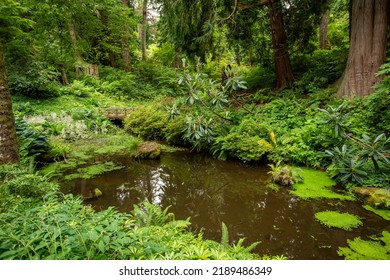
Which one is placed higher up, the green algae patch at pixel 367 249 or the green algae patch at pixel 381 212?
the green algae patch at pixel 381 212

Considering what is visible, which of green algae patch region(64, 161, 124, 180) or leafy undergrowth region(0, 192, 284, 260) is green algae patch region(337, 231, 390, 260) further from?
green algae patch region(64, 161, 124, 180)

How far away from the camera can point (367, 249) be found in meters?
3.17

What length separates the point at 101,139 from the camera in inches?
331

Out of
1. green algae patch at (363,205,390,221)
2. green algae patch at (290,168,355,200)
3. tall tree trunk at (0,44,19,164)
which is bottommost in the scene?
green algae patch at (363,205,390,221)

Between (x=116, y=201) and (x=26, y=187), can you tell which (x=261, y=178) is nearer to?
(x=116, y=201)

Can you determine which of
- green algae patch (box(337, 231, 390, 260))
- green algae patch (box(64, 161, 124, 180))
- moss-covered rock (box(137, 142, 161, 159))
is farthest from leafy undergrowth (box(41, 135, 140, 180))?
green algae patch (box(337, 231, 390, 260))

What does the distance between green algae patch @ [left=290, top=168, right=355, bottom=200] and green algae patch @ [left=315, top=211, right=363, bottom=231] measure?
1.84 ft

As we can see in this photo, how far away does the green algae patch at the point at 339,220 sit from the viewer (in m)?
3.69

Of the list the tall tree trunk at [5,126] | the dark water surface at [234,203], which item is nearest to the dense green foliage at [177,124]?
the tall tree trunk at [5,126]

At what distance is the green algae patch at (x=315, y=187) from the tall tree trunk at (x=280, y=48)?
4.95m

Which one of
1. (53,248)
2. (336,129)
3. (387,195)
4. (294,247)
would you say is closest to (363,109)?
(336,129)

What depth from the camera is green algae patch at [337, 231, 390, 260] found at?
9.96ft

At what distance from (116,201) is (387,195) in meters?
4.38

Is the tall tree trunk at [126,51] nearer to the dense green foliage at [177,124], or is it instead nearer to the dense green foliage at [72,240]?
the dense green foliage at [177,124]
